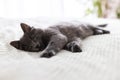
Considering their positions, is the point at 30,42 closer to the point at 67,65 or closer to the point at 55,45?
the point at 55,45

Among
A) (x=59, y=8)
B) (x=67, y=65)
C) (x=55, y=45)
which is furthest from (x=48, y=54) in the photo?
(x=59, y=8)

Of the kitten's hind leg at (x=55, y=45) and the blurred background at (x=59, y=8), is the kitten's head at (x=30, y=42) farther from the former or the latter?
the blurred background at (x=59, y=8)

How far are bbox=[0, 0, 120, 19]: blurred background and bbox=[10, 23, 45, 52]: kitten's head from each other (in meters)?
1.56

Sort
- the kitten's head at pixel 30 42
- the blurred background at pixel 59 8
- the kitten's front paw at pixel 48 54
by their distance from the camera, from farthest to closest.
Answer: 1. the blurred background at pixel 59 8
2. the kitten's head at pixel 30 42
3. the kitten's front paw at pixel 48 54

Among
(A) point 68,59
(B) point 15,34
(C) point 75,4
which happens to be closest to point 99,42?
(A) point 68,59

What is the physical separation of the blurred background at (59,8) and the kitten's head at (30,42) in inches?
61.3

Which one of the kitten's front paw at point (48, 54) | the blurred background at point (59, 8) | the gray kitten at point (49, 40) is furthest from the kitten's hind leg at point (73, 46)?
the blurred background at point (59, 8)

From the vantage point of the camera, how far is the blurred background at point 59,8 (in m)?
2.88

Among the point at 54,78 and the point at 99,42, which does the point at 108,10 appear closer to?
the point at 99,42

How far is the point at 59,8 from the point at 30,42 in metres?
2.16

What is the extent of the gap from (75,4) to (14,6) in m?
1.03

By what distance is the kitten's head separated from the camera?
124 cm

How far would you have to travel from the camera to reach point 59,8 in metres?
3.33

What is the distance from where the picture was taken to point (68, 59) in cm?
99
